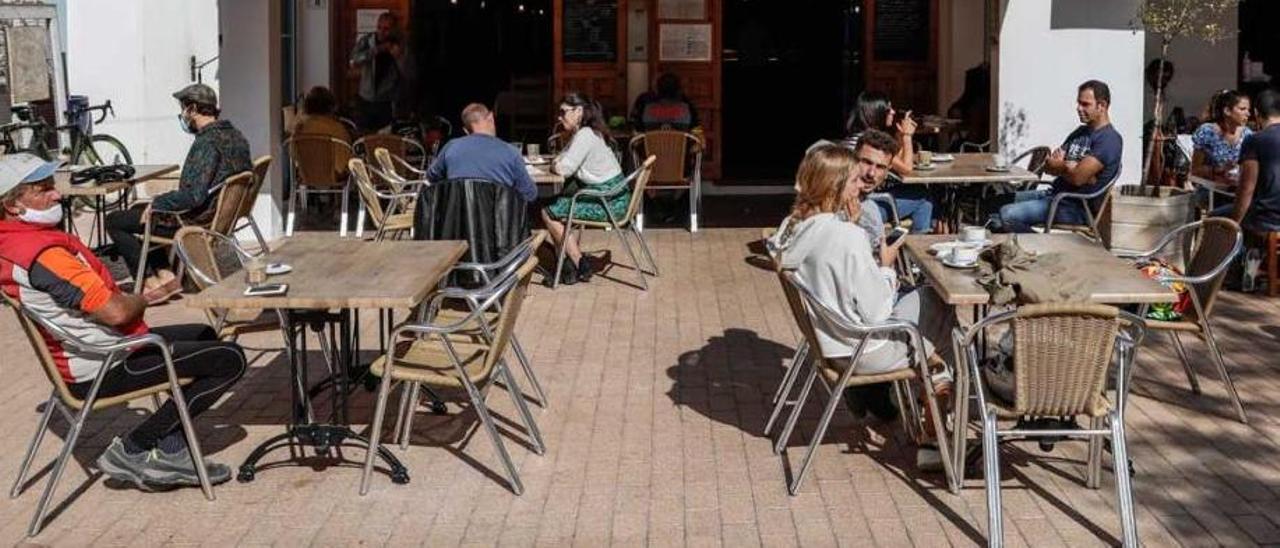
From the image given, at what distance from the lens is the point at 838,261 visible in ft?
18.9

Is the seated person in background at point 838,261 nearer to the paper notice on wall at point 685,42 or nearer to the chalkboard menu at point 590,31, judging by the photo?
the paper notice on wall at point 685,42

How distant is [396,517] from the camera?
5527 millimetres

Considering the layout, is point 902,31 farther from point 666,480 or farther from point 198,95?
point 666,480

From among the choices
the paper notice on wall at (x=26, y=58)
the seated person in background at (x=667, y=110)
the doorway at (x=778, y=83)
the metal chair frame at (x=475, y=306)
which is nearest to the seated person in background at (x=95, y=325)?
the metal chair frame at (x=475, y=306)

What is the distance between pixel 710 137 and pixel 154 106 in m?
4.51

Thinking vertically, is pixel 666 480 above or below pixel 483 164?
below

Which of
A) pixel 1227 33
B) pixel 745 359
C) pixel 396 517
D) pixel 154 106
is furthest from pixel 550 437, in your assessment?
pixel 1227 33

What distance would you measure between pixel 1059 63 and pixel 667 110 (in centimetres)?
305

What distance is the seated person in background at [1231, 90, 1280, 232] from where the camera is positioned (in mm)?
9336

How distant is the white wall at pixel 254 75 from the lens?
11.2 meters

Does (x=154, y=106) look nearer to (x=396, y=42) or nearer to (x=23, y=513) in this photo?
(x=396, y=42)

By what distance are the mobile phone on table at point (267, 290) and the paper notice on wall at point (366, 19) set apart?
28.5 ft

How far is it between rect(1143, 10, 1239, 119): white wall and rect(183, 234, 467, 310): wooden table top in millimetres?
9437

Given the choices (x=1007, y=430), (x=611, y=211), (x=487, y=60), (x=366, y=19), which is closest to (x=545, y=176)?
(x=611, y=211)
